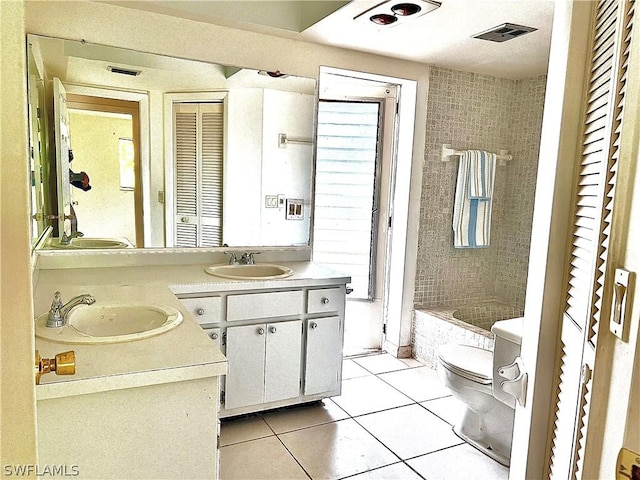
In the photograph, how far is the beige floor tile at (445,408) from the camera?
8.97ft

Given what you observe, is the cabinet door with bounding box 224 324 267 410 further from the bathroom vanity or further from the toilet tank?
the toilet tank

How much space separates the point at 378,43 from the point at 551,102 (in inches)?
79.9

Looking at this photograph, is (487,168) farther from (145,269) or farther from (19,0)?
(19,0)

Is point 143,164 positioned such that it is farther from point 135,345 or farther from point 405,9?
point 405,9

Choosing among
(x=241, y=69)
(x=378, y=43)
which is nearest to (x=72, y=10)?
(x=241, y=69)

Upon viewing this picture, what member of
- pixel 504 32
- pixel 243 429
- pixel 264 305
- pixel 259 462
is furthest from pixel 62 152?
pixel 504 32

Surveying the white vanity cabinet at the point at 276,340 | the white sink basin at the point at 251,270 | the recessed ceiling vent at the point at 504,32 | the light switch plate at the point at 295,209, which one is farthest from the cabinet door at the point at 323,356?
the recessed ceiling vent at the point at 504,32

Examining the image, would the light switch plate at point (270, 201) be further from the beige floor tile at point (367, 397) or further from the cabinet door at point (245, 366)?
the beige floor tile at point (367, 397)

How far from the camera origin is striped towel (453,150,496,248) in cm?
358

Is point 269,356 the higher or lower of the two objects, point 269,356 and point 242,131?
the lower

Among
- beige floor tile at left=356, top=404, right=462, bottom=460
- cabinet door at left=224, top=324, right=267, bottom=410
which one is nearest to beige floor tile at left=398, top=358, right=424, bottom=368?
beige floor tile at left=356, top=404, right=462, bottom=460

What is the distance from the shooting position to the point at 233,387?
2467 mm

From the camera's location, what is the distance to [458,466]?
2.26 meters

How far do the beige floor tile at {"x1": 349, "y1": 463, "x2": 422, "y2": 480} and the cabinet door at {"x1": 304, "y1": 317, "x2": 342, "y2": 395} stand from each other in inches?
25.1
